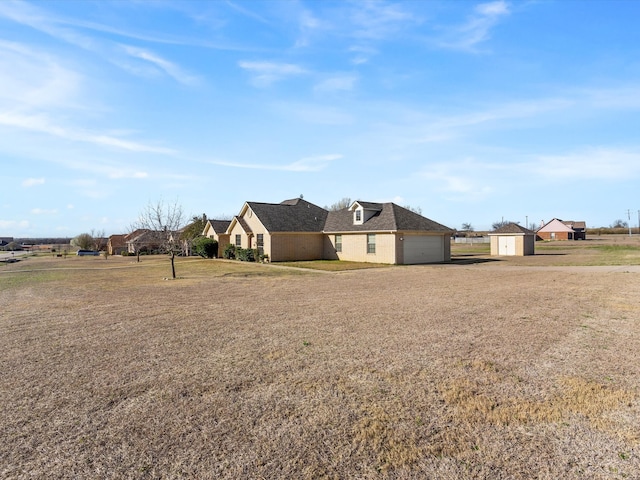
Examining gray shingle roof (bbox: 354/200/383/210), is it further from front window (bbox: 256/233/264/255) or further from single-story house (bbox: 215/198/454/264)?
front window (bbox: 256/233/264/255)

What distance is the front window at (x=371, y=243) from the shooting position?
3167cm

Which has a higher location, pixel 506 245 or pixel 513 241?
pixel 513 241

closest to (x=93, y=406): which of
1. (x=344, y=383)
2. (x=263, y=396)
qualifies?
(x=263, y=396)

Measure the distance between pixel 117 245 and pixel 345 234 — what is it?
45.7 meters

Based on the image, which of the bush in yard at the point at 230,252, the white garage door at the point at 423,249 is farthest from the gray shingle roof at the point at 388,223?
the bush in yard at the point at 230,252

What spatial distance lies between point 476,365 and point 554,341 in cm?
256

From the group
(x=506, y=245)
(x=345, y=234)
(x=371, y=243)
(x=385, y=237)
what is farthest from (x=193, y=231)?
(x=506, y=245)

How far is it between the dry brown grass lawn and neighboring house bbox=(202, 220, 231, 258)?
96.3ft

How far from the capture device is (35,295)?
54.4 feet

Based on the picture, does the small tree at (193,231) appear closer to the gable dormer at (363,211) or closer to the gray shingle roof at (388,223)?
the gray shingle roof at (388,223)

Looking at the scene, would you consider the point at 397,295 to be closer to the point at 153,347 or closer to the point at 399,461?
the point at 153,347

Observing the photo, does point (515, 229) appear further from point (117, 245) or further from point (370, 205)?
point (117, 245)

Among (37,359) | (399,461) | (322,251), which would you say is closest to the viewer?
(399,461)

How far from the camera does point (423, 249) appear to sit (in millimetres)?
32344
